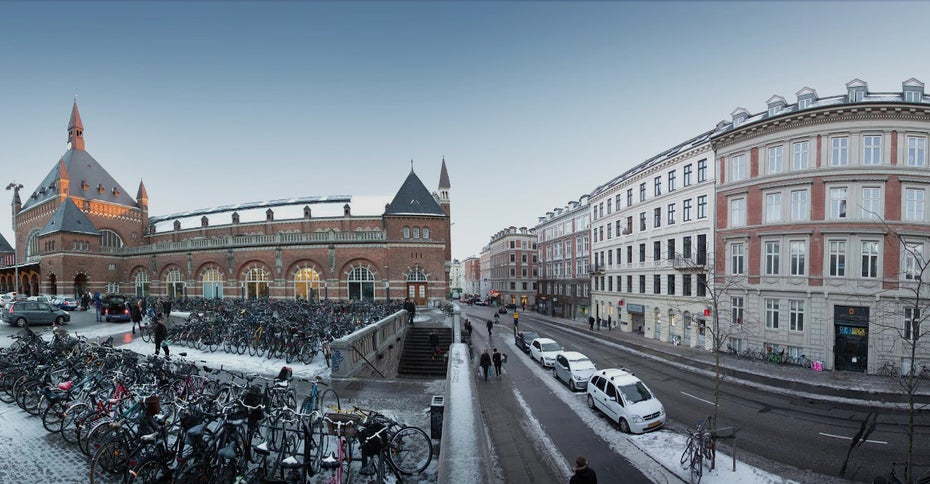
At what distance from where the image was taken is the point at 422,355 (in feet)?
73.4

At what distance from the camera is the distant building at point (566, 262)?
153 ft

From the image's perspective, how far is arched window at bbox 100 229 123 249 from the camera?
52531mm

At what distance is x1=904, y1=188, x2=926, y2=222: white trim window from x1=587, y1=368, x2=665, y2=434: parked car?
18.3 meters

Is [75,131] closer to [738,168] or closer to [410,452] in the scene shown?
[410,452]

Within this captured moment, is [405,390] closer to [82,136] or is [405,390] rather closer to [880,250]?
[880,250]

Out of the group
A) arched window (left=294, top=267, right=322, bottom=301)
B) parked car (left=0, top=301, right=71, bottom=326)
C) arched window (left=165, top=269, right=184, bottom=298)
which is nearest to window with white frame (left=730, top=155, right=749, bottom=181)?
arched window (left=294, top=267, right=322, bottom=301)

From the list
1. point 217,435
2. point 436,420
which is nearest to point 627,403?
point 436,420

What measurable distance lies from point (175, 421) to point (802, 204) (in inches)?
1106

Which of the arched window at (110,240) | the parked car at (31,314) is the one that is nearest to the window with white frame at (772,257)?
the parked car at (31,314)

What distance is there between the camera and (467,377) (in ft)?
35.1

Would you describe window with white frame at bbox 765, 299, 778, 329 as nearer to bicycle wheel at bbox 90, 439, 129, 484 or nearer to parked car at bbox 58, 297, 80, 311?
bicycle wheel at bbox 90, 439, 129, 484

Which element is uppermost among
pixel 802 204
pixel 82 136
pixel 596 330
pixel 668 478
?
pixel 82 136

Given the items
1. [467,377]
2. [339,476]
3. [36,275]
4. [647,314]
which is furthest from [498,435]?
[36,275]

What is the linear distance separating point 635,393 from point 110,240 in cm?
6885
